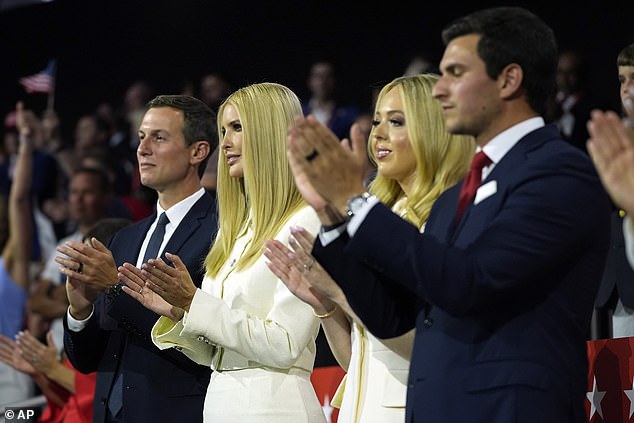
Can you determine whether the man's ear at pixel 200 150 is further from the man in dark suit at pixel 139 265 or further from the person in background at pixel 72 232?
the person in background at pixel 72 232

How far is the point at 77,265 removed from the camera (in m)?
3.65

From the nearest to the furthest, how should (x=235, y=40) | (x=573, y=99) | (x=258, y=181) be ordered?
(x=258, y=181)
(x=573, y=99)
(x=235, y=40)

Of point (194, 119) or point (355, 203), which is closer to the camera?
point (355, 203)

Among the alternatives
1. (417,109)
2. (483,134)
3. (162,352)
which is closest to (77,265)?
(162,352)

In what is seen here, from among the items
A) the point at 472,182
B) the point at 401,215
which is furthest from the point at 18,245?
the point at 472,182

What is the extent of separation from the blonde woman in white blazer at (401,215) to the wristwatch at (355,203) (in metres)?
0.39

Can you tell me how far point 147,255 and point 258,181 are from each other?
0.76 metres

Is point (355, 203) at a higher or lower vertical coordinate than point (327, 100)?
lower

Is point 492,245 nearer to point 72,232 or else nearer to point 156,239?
point 156,239

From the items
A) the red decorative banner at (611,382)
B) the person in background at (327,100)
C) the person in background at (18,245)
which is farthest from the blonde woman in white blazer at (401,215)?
the person in background at (18,245)

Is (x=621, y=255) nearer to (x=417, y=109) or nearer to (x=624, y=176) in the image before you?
(x=417, y=109)

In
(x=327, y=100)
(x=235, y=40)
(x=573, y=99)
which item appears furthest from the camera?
(x=235, y=40)

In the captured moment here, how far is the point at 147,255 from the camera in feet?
12.8

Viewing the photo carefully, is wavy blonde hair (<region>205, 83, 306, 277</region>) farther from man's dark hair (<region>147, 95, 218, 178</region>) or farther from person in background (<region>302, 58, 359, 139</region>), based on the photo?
person in background (<region>302, 58, 359, 139</region>)
